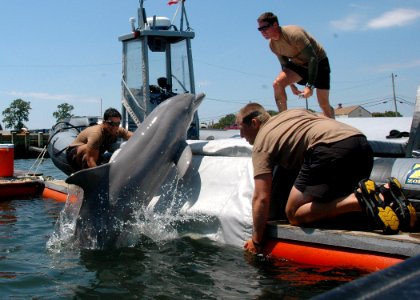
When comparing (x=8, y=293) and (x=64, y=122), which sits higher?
(x=64, y=122)

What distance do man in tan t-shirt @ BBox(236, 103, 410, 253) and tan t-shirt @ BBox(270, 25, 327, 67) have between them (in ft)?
7.66

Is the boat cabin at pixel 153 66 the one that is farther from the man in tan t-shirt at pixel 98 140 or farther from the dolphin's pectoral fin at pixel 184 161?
the dolphin's pectoral fin at pixel 184 161

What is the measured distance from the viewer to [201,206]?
6.05m

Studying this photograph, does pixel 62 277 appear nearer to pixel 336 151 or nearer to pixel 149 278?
pixel 149 278

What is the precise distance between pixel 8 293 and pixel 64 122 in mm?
8776

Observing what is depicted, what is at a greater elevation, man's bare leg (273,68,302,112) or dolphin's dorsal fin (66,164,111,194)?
man's bare leg (273,68,302,112)

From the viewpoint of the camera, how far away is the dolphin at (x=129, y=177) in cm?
579

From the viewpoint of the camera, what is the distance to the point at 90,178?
5785 mm

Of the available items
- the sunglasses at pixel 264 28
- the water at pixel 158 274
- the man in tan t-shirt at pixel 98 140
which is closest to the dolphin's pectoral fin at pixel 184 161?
the water at pixel 158 274

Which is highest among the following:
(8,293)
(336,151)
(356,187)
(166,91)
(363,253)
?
(166,91)

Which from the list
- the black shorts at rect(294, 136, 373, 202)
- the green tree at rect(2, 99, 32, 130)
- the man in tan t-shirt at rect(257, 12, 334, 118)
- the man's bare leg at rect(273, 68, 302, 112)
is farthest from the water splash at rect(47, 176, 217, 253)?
the green tree at rect(2, 99, 32, 130)

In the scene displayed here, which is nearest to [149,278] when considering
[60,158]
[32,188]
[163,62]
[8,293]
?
[8,293]

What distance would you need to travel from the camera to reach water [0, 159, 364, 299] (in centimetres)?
425

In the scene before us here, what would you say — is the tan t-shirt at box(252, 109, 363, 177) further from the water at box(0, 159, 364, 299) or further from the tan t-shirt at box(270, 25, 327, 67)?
the tan t-shirt at box(270, 25, 327, 67)
